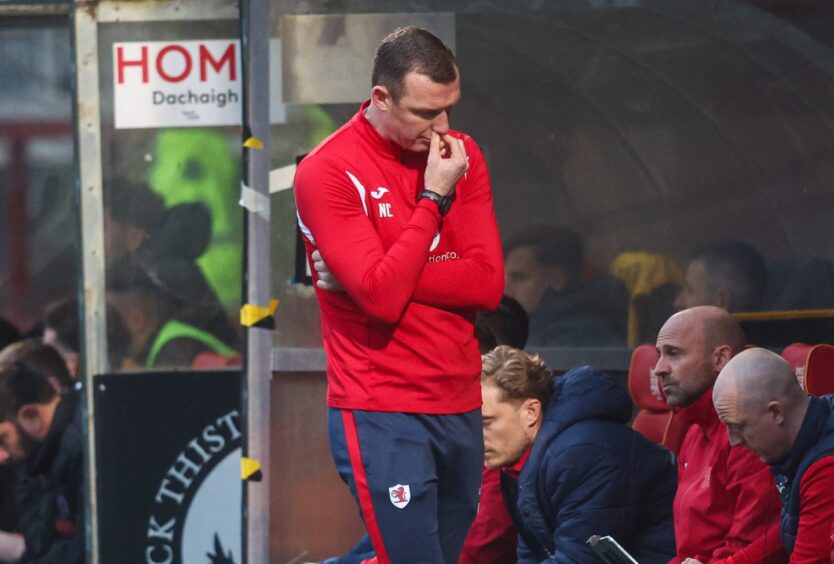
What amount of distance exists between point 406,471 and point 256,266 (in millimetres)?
2264

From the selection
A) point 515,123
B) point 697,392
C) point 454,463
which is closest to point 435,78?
point 454,463

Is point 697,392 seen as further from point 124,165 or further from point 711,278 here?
point 124,165

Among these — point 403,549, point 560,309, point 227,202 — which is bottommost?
point 403,549

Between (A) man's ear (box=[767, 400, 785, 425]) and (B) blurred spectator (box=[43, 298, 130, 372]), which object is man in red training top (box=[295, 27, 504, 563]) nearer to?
(A) man's ear (box=[767, 400, 785, 425])

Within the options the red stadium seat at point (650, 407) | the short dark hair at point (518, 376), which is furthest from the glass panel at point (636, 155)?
the short dark hair at point (518, 376)

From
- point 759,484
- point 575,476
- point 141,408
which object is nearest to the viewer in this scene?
point 759,484

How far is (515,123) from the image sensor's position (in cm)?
552

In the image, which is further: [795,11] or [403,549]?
[795,11]

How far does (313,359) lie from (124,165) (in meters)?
1.34

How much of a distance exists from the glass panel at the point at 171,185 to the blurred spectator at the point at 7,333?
849 millimetres

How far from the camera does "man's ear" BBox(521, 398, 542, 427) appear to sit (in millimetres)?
4934

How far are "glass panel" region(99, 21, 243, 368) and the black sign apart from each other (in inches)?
4.4

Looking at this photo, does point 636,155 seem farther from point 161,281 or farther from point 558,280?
point 161,281

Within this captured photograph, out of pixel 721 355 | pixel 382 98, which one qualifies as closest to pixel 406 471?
pixel 382 98
